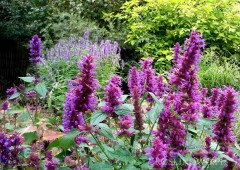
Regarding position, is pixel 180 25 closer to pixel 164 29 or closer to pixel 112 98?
pixel 164 29

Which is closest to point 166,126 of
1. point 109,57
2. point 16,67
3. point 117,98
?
point 117,98

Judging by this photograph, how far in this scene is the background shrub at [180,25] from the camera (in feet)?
25.0

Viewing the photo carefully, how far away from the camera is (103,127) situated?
1648 mm

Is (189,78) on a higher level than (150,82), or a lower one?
higher

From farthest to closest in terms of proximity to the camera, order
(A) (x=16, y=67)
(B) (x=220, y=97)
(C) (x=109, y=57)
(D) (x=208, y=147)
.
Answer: (A) (x=16, y=67)
(C) (x=109, y=57)
(B) (x=220, y=97)
(D) (x=208, y=147)

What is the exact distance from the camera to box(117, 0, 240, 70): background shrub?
7613 millimetres

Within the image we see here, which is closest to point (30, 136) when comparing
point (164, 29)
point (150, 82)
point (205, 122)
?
point (150, 82)

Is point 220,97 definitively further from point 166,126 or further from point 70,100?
point 70,100

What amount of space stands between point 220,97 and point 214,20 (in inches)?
240

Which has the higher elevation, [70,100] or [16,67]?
[70,100]

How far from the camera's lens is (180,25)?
7793mm

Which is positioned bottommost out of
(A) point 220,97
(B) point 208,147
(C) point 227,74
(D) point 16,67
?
(D) point 16,67

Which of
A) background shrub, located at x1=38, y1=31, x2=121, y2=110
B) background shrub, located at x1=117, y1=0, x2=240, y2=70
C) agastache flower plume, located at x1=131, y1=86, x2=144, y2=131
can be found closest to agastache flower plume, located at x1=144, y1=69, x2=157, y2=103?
agastache flower plume, located at x1=131, y1=86, x2=144, y2=131

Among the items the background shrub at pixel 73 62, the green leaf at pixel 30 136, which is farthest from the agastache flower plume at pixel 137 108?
the background shrub at pixel 73 62
